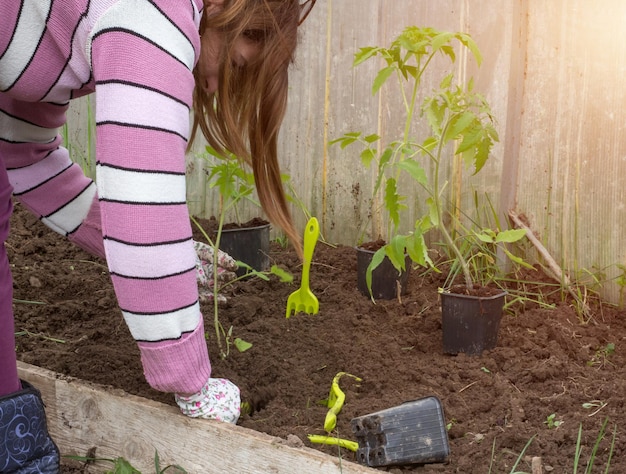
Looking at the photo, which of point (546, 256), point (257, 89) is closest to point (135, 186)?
point (257, 89)

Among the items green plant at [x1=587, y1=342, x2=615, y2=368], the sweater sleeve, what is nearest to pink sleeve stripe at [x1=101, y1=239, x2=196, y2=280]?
the sweater sleeve

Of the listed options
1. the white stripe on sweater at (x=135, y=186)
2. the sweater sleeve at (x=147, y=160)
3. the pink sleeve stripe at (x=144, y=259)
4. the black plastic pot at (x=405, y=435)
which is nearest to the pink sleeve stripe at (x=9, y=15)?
the sweater sleeve at (x=147, y=160)

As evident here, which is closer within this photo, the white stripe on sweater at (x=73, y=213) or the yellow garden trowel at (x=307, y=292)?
the white stripe on sweater at (x=73, y=213)

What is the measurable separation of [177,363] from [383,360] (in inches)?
26.7

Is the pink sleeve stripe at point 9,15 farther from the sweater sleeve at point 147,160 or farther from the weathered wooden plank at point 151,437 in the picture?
the weathered wooden plank at point 151,437

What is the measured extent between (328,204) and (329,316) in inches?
35.6

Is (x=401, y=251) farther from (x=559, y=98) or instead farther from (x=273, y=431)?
(x=559, y=98)

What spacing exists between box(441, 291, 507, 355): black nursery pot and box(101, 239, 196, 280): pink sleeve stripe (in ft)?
2.86

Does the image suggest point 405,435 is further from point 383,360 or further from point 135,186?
point 135,186

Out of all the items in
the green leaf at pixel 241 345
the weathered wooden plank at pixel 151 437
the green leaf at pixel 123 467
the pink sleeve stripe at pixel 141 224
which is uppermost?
the pink sleeve stripe at pixel 141 224

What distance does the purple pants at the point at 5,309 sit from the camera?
147cm

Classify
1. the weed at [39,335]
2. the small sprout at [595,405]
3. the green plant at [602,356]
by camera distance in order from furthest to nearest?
1. the weed at [39,335]
2. the green plant at [602,356]
3. the small sprout at [595,405]

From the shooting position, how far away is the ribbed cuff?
1463 millimetres

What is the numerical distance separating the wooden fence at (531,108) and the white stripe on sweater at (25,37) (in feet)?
5.24
